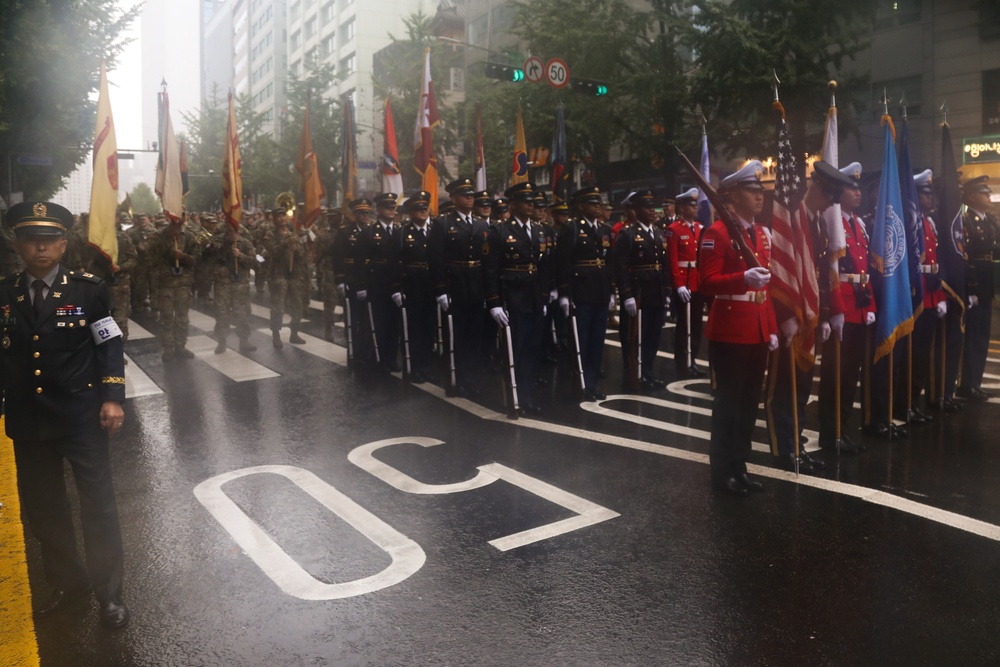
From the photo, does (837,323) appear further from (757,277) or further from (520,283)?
(520,283)

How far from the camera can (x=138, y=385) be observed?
9.83m

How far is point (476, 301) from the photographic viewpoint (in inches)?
362

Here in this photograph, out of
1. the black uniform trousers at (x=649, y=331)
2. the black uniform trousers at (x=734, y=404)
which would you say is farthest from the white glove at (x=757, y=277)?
the black uniform trousers at (x=649, y=331)

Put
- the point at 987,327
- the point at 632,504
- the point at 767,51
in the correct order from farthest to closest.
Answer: the point at 767,51 → the point at 987,327 → the point at 632,504

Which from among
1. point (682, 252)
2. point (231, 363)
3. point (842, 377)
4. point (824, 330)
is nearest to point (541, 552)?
point (824, 330)

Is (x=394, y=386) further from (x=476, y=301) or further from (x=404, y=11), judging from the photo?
(x=404, y=11)

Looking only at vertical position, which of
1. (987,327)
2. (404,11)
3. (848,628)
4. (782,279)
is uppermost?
(404,11)

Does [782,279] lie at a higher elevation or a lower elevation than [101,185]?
lower

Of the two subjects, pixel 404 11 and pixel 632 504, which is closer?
pixel 632 504

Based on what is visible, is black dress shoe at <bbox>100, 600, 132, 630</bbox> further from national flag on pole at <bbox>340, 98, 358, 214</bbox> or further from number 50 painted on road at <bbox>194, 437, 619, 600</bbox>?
national flag on pole at <bbox>340, 98, 358, 214</bbox>

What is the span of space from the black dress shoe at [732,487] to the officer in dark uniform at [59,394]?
3.60 meters

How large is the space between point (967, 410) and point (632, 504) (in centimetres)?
440

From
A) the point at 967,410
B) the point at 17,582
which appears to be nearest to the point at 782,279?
the point at 967,410

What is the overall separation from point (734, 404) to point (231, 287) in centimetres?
857
